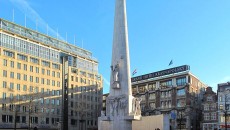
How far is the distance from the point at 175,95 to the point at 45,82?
1452 inches

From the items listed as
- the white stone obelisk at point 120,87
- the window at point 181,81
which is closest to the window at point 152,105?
the window at point 181,81

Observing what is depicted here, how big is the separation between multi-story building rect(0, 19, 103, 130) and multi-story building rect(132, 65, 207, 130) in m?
18.0

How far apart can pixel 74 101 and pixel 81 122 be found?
25.5 ft

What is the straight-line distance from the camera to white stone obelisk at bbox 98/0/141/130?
147ft

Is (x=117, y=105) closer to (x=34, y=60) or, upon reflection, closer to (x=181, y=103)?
(x=34, y=60)

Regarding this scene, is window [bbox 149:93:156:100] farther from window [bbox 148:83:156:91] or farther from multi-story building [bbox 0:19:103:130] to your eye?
multi-story building [bbox 0:19:103:130]

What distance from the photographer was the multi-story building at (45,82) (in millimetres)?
94750

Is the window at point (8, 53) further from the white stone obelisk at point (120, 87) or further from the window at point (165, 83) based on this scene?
the white stone obelisk at point (120, 87)

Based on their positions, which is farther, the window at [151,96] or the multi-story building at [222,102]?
the window at [151,96]

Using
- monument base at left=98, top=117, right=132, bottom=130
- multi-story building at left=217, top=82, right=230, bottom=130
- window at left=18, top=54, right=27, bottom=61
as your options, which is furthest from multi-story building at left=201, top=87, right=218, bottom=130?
monument base at left=98, top=117, right=132, bottom=130

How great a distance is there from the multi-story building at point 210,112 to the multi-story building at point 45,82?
124 feet

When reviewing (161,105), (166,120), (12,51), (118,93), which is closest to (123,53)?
(118,93)

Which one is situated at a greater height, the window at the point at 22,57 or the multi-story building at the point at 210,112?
the window at the point at 22,57

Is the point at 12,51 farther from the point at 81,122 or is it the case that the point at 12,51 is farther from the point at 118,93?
the point at 118,93
